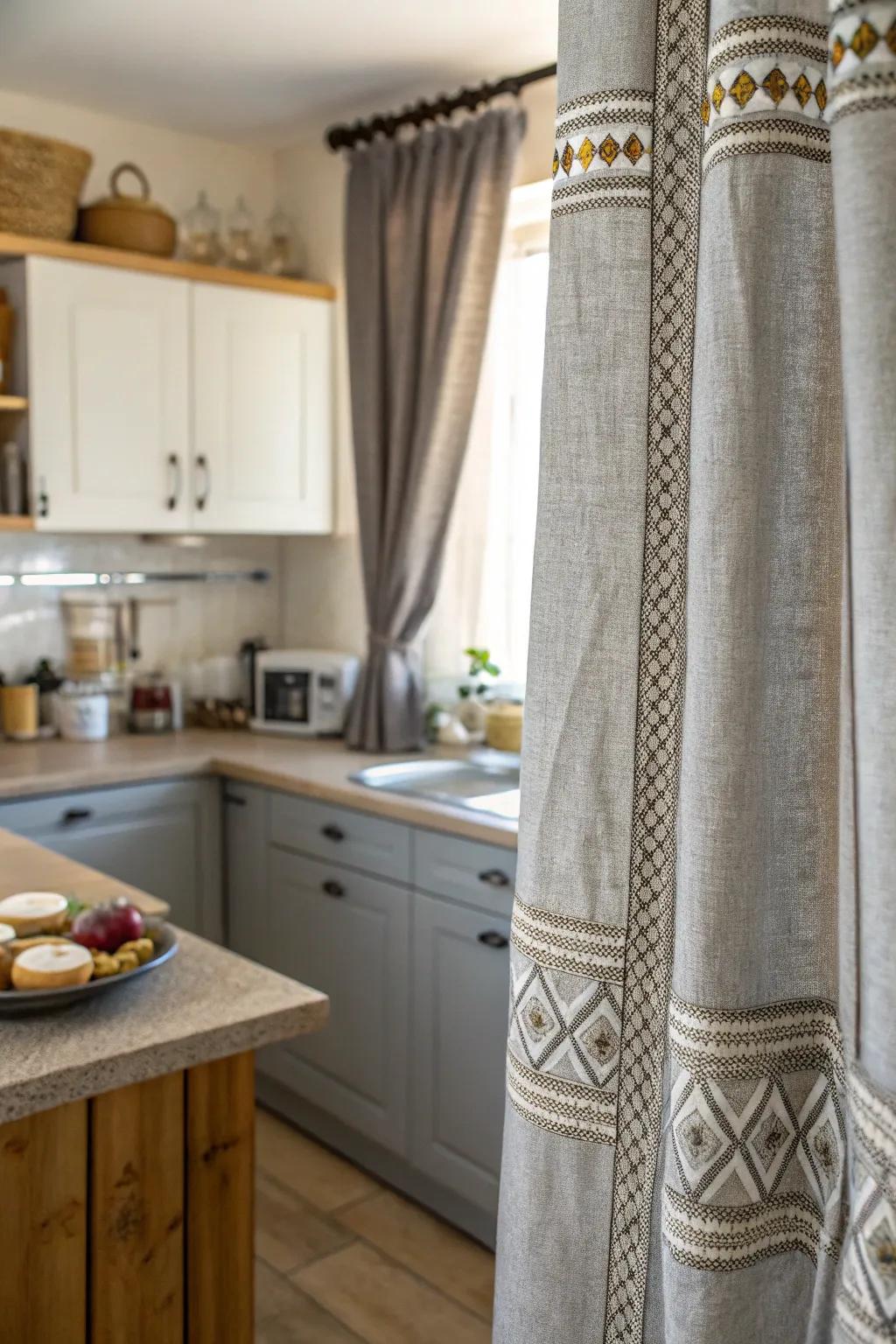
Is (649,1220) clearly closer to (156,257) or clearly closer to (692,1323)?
(692,1323)

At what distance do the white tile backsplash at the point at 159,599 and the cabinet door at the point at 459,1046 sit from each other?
151cm

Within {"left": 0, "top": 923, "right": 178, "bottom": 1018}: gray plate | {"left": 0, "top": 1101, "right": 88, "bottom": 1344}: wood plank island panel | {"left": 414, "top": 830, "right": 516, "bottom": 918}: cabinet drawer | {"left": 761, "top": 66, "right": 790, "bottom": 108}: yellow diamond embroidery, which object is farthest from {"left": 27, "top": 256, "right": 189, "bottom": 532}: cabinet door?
{"left": 761, "top": 66, "right": 790, "bottom": 108}: yellow diamond embroidery

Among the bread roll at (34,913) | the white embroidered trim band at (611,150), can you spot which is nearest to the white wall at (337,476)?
the bread roll at (34,913)

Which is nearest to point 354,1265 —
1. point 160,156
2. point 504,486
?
point 504,486

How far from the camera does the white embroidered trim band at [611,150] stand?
0.63 metres

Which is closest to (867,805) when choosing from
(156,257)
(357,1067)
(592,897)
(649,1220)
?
(592,897)

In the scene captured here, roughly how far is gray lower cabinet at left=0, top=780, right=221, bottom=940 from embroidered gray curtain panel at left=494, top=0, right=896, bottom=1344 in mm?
2497

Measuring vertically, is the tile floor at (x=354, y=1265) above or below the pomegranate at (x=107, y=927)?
below

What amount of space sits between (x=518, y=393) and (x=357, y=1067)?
1.82 metres

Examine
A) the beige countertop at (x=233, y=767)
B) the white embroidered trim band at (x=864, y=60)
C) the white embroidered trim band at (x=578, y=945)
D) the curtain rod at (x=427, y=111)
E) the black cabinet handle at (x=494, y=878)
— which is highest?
the curtain rod at (x=427, y=111)

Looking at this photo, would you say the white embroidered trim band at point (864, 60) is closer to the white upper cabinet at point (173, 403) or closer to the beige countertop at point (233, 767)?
the beige countertop at point (233, 767)

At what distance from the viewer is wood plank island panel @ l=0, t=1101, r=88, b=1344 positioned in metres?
1.36

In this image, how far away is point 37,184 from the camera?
10.3 ft

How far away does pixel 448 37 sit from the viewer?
297 cm
